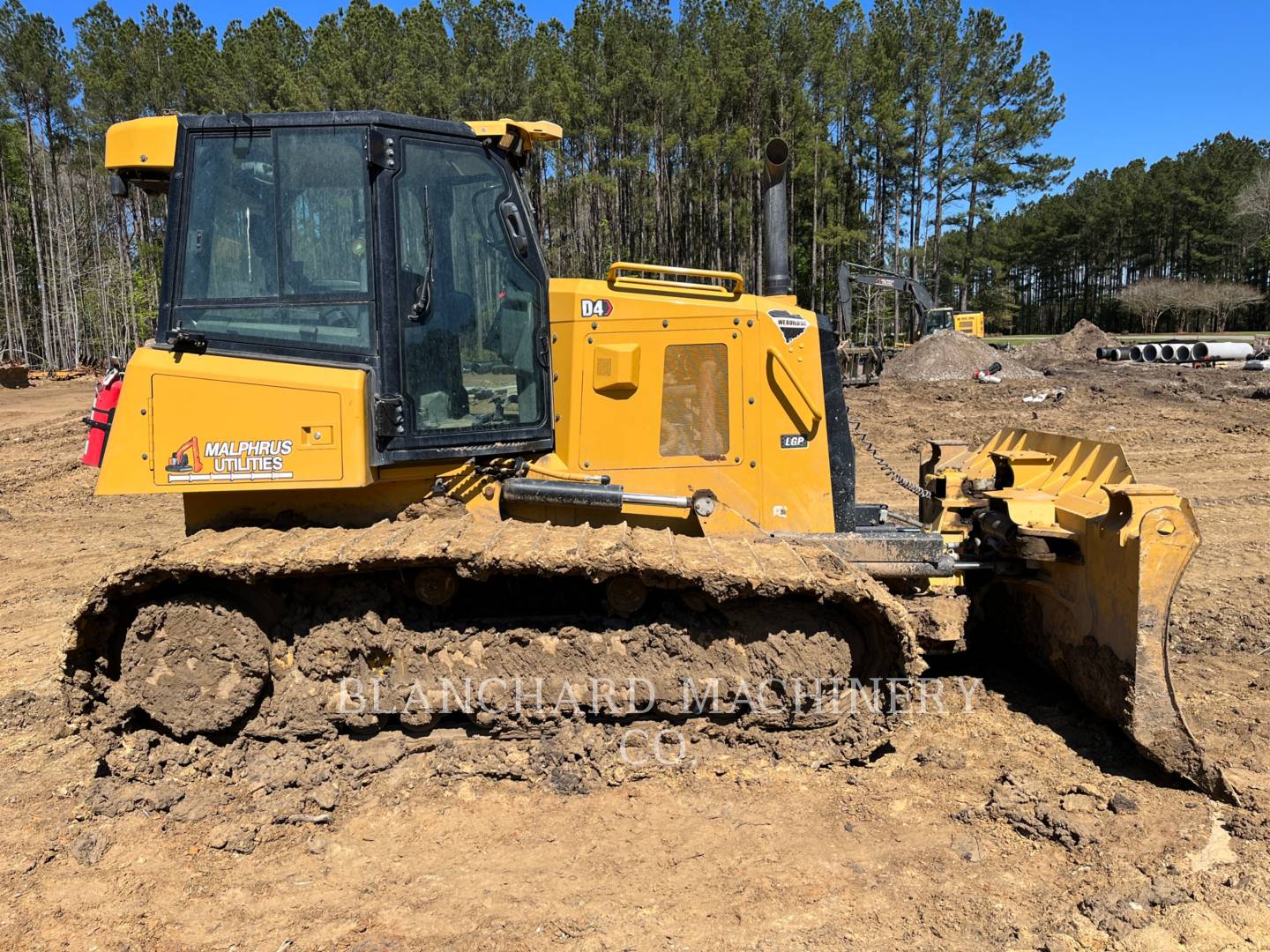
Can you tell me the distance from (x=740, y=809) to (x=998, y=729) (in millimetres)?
1526

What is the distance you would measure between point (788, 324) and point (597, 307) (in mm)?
1017

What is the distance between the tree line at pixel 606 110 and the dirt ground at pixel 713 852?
87.1 feet

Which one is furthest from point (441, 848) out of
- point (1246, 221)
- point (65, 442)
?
point (1246, 221)

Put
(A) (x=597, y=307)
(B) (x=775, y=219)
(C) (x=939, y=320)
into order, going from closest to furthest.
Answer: (A) (x=597, y=307)
(B) (x=775, y=219)
(C) (x=939, y=320)

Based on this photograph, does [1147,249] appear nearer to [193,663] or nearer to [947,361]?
Answer: [947,361]

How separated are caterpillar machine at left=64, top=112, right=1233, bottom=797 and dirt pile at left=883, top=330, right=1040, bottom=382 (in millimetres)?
18609

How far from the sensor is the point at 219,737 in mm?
3990

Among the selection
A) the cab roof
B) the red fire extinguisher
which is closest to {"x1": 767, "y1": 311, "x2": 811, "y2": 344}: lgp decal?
the cab roof

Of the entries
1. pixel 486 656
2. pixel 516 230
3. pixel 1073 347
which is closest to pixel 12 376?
pixel 516 230

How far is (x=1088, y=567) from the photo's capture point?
13.7ft

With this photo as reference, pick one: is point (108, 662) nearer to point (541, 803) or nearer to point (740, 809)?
point (541, 803)

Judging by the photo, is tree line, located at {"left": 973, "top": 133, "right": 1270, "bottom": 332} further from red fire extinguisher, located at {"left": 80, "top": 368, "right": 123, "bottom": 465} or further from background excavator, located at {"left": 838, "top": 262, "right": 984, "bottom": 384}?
red fire extinguisher, located at {"left": 80, "top": 368, "right": 123, "bottom": 465}

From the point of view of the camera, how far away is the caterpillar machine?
3.73 m

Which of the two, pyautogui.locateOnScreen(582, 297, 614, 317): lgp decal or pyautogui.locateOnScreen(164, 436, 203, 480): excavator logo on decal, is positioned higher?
pyautogui.locateOnScreen(582, 297, 614, 317): lgp decal
